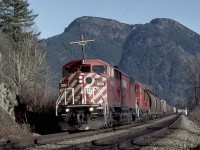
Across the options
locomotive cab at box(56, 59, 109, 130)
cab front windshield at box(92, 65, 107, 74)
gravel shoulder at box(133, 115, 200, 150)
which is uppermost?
cab front windshield at box(92, 65, 107, 74)

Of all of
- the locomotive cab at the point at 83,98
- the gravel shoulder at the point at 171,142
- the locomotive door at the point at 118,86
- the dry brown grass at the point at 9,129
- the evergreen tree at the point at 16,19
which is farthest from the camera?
the evergreen tree at the point at 16,19

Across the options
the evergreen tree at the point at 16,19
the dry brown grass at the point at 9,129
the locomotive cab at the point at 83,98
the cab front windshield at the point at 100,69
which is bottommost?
the dry brown grass at the point at 9,129

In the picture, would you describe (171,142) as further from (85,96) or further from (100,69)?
(100,69)

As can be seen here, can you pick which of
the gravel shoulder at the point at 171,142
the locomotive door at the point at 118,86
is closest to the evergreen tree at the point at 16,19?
the locomotive door at the point at 118,86

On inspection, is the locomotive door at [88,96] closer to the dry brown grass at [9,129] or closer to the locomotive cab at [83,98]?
the locomotive cab at [83,98]

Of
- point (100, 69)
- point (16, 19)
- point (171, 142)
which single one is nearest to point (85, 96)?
A: point (100, 69)

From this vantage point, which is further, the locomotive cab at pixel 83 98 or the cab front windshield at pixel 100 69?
the cab front windshield at pixel 100 69

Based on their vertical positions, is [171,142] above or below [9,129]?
below

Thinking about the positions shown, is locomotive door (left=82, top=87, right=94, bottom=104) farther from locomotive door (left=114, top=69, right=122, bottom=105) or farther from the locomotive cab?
locomotive door (left=114, top=69, right=122, bottom=105)

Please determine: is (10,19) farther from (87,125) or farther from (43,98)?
(87,125)

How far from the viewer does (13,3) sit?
56.9 metres

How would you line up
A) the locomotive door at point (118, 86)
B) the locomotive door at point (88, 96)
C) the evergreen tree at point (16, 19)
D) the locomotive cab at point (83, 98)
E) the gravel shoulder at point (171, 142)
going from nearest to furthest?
the gravel shoulder at point (171, 142)
the locomotive cab at point (83, 98)
the locomotive door at point (88, 96)
the locomotive door at point (118, 86)
the evergreen tree at point (16, 19)

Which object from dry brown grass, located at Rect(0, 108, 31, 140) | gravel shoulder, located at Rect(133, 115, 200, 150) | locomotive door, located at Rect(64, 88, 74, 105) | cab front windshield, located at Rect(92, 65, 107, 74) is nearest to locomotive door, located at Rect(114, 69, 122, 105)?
cab front windshield, located at Rect(92, 65, 107, 74)

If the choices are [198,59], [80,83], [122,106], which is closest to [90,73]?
[80,83]
